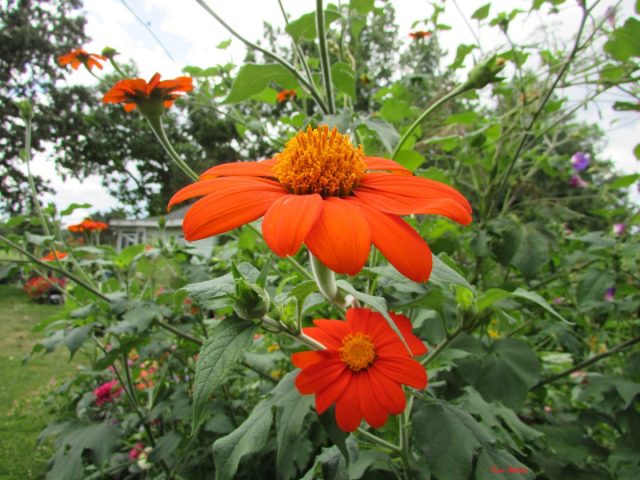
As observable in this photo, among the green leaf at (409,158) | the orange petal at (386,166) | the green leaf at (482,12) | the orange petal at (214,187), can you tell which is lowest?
the orange petal at (214,187)

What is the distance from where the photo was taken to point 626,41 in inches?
52.1

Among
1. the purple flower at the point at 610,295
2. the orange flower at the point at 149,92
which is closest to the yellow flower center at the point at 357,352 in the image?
the orange flower at the point at 149,92

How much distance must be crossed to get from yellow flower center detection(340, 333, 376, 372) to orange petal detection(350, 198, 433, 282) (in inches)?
14.4

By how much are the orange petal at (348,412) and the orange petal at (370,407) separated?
0.03 feet

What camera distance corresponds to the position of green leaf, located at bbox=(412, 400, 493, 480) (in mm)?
837

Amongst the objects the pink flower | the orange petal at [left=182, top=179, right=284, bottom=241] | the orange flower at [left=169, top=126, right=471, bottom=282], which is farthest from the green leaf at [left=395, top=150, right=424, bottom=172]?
the pink flower

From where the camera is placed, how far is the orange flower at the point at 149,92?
108 cm

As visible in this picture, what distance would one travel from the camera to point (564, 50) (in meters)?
2.09

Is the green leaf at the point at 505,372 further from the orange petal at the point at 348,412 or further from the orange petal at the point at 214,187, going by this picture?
the orange petal at the point at 214,187

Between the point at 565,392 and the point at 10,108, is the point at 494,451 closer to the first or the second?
the point at 565,392

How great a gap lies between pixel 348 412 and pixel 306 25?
37.6 inches

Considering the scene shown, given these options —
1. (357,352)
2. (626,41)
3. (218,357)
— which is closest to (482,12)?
(626,41)

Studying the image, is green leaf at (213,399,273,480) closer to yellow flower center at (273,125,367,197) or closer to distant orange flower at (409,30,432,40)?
yellow flower center at (273,125,367,197)

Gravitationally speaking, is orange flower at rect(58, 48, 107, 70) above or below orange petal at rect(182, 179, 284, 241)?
above
